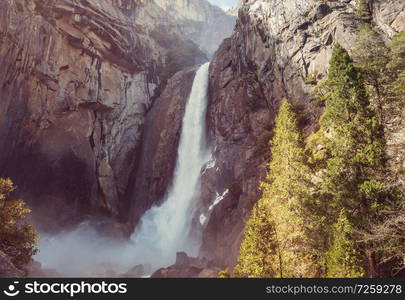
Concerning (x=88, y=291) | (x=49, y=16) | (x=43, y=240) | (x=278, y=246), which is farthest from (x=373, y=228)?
(x=49, y=16)

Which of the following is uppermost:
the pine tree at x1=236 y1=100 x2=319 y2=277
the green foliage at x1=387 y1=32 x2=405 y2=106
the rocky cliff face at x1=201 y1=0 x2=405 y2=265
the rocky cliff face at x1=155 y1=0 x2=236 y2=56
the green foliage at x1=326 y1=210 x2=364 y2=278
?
the rocky cliff face at x1=155 y1=0 x2=236 y2=56

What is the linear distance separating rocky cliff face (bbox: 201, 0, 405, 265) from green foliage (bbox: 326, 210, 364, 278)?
49.2 ft

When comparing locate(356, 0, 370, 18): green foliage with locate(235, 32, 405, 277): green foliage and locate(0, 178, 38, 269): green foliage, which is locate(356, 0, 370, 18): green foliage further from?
locate(0, 178, 38, 269): green foliage

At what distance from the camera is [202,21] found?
443 feet

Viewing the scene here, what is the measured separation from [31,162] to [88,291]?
3897 centimetres

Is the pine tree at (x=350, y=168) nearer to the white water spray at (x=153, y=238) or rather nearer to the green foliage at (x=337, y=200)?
the green foliage at (x=337, y=200)

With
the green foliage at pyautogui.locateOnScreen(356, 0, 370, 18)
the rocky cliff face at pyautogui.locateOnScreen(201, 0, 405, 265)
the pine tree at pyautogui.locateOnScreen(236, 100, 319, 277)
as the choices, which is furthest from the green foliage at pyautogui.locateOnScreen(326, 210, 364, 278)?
the green foliage at pyautogui.locateOnScreen(356, 0, 370, 18)

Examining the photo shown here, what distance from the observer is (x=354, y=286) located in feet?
42.0

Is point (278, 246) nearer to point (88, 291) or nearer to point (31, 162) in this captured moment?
point (88, 291)

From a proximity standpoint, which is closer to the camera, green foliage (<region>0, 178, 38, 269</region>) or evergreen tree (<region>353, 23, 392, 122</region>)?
green foliage (<region>0, 178, 38, 269</region>)

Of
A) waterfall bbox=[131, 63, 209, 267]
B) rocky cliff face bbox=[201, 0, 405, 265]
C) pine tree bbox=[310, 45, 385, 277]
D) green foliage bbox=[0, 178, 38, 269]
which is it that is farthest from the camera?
waterfall bbox=[131, 63, 209, 267]

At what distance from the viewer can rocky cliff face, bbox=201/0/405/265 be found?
30844 millimetres

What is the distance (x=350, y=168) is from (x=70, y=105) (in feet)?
134

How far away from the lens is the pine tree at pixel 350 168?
50.1ft
